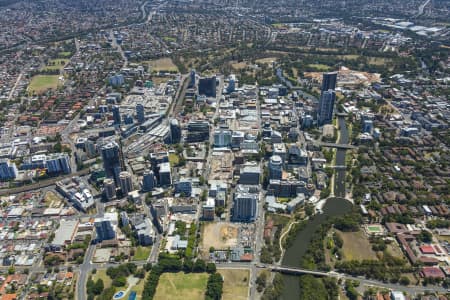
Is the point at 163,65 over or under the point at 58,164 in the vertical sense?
over

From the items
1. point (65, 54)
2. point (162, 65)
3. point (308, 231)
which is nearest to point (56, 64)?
point (65, 54)

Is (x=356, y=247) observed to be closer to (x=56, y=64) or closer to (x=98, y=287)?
(x=98, y=287)

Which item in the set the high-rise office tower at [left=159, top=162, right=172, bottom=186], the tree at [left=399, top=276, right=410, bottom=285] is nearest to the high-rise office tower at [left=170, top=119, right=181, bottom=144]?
the high-rise office tower at [left=159, top=162, right=172, bottom=186]

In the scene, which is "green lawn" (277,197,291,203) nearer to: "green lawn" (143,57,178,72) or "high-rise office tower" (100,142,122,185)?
"high-rise office tower" (100,142,122,185)

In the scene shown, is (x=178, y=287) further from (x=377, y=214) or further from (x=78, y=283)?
(x=377, y=214)

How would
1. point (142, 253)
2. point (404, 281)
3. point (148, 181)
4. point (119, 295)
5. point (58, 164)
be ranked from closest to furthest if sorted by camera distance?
1. point (119, 295)
2. point (404, 281)
3. point (142, 253)
4. point (148, 181)
5. point (58, 164)

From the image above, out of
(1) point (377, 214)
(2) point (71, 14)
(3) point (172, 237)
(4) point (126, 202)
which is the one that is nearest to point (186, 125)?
(4) point (126, 202)
